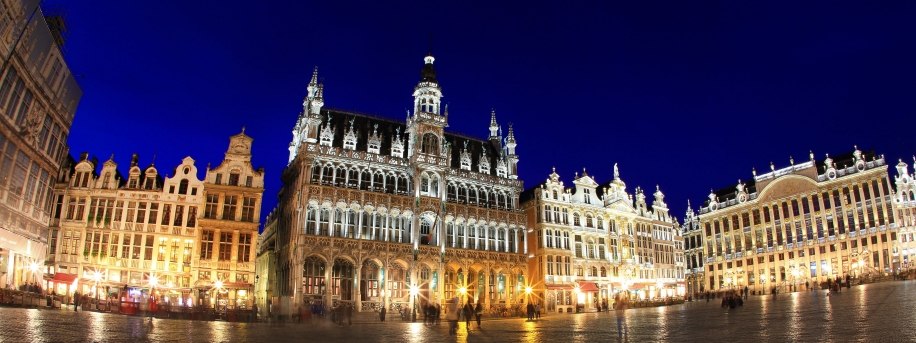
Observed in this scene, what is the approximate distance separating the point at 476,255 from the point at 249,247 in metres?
22.0

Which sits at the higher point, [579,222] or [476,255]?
[579,222]

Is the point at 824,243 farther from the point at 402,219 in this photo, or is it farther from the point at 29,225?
the point at 29,225

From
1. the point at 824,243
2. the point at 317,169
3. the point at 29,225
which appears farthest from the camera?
the point at 824,243

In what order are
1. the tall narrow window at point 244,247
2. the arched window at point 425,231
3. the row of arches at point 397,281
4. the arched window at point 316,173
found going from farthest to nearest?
the arched window at point 425,231, the arched window at point 316,173, the tall narrow window at point 244,247, the row of arches at point 397,281

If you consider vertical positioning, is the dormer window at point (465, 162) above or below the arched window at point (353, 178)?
above

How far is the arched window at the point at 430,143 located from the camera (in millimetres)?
62278

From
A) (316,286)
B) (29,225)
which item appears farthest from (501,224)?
(29,225)

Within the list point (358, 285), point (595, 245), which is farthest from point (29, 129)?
point (595, 245)

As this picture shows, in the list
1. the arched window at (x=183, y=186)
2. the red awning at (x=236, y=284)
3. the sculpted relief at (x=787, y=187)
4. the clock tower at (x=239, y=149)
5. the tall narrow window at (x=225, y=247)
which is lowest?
the red awning at (x=236, y=284)

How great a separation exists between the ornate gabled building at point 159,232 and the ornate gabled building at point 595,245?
31340 mm

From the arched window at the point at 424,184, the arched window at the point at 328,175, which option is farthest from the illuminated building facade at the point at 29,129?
the arched window at the point at 424,184

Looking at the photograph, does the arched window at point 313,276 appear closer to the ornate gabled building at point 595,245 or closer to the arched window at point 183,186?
the arched window at point 183,186

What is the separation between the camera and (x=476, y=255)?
61.6 m

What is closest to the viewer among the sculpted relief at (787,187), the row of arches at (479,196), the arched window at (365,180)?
the arched window at (365,180)
